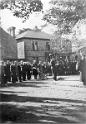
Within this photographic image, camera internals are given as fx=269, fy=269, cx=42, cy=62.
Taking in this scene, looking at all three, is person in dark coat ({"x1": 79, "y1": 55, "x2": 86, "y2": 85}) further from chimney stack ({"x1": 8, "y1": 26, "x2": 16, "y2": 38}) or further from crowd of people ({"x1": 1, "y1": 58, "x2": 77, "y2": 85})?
chimney stack ({"x1": 8, "y1": 26, "x2": 16, "y2": 38})

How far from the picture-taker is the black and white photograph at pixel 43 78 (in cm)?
839

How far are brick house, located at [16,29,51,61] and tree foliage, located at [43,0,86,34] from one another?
23.2m

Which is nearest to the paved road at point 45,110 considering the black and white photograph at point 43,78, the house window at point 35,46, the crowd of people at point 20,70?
the black and white photograph at point 43,78

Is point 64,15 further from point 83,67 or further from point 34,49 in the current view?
point 34,49

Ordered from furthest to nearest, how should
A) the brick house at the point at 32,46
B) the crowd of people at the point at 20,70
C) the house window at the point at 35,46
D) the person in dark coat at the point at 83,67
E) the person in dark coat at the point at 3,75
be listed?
the house window at the point at 35,46
the brick house at the point at 32,46
the crowd of people at the point at 20,70
the person in dark coat at the point at 3,75
the person in dark coat at the point at 83,67

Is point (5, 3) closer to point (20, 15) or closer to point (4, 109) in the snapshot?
point (20, 15)

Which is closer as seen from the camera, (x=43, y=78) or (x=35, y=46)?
(x=43, y=78)

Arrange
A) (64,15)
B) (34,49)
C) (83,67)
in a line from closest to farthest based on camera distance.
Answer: (83,67)
(64,15)
(34,49)

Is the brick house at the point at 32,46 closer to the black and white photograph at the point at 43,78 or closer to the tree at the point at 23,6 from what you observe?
the black and white photograph at the point at 43,78

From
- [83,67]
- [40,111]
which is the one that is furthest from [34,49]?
[40,111]

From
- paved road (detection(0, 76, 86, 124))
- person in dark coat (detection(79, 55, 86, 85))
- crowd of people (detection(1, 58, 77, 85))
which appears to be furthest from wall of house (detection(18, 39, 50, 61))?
paved road (detection(0, 76, 86, 124))

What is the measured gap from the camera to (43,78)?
24000 mm

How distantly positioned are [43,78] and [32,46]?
909 inches

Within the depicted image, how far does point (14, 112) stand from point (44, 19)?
13.7 m
